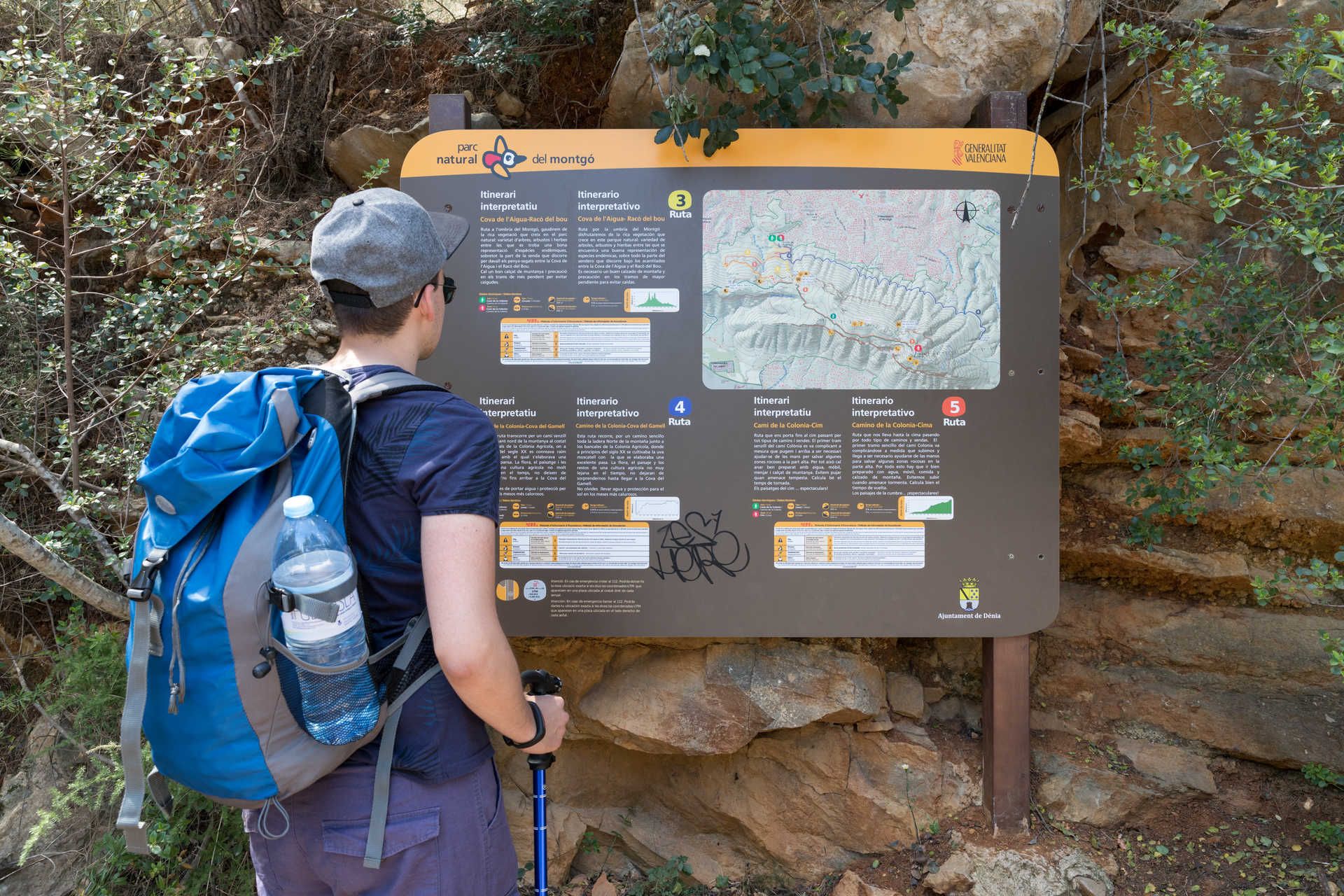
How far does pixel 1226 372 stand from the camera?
320 centimetres

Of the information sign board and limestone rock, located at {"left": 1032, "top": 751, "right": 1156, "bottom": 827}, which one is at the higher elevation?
the information sign board

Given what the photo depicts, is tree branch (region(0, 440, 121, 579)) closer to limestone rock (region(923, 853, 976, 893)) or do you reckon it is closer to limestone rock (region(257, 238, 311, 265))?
limestone rock (region(257, 238, 311, 265))

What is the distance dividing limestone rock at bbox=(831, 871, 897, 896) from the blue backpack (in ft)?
7.91

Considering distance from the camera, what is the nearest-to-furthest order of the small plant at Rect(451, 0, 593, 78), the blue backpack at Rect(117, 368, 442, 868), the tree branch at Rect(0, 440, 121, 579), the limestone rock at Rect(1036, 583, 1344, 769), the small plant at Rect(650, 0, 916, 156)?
the blue backpack at Rect(117, 368, 442, 868) < the small plant at Rect(650, 0, 916, 156) < the tree branch at Rect(0, 440, 121, 579) < the limestone rock at Rect(1036, 583, 1344, 769) < the small plant at Rect(451, 0, 593, 78)

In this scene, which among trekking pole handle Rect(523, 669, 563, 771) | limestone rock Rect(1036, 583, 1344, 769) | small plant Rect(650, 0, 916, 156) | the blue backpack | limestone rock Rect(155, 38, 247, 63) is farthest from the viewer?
limestone rock Rect(155, 38, 247, 63)

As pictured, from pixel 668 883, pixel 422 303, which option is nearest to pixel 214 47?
pixel 422 303

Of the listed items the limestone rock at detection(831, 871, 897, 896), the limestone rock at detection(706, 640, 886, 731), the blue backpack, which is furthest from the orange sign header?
the limestone rock at detection(831, 871, 897, 896)

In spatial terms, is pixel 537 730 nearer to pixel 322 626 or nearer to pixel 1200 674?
pixel 322 626

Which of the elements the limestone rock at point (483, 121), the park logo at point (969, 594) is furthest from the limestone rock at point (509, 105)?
the park logo at point (969, 594)

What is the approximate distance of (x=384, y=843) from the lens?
5.35ft

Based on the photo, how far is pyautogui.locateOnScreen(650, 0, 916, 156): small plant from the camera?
3000 mm

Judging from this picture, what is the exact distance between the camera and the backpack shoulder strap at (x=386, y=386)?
1.67 m

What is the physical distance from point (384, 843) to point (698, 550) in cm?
167

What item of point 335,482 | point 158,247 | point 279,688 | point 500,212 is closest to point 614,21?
point 500,212
